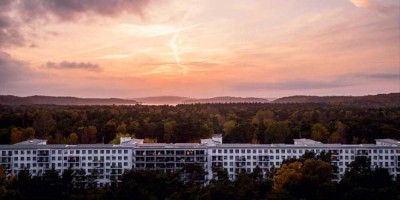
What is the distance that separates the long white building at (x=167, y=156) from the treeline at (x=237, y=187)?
7467mm

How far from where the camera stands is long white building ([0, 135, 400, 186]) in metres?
47.1

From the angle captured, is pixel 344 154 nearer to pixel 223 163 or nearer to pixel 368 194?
pixel 223 163

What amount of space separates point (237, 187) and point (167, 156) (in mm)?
15102

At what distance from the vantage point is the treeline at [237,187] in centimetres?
3088

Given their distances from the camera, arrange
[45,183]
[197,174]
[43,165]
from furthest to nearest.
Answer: [43,165], [197,174], [45,183]

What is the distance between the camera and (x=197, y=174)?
141 ft

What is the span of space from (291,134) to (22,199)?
41.3 meters

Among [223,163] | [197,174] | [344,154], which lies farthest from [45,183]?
[344,154]

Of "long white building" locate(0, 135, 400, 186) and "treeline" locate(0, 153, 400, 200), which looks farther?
"long white building" locate(0, 135, 400, 186)

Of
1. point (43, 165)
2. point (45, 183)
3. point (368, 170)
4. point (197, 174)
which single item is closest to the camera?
point (45, 183)

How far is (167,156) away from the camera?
1879 inches

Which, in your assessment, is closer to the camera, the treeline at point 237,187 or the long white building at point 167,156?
the treeline at point 237,187

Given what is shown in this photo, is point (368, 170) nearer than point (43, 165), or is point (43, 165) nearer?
point (368, 170)

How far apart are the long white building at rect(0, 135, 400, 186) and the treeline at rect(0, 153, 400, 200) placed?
7.47m
